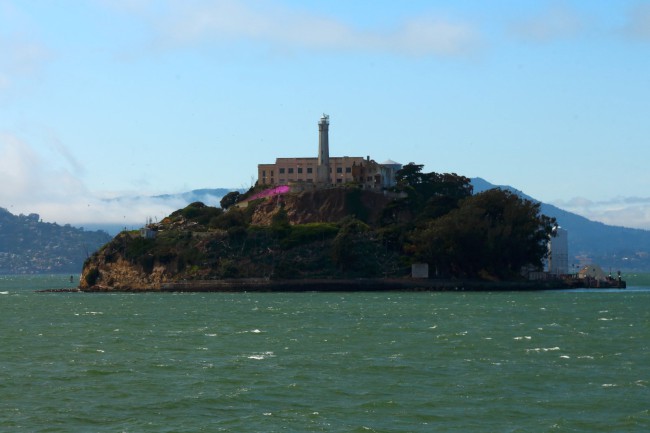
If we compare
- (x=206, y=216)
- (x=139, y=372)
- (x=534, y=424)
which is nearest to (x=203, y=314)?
(x=139, y=372)

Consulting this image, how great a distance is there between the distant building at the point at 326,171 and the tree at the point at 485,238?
86.4 ft

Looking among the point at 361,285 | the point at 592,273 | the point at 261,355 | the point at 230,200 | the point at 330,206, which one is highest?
the point at 230,200

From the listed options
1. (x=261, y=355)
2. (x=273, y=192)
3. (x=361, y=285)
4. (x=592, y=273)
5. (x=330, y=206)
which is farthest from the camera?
(x=273, y=192)

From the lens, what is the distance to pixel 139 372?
4878cm

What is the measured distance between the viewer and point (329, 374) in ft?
157

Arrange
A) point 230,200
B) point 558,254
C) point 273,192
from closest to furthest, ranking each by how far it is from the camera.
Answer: point 558,254 → point 273,192 → point 230,200

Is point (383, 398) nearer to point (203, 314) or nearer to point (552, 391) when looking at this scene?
point (552, 391)

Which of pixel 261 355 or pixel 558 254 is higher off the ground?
pixel 558 254

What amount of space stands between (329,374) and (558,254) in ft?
439

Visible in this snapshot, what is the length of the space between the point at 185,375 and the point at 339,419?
1239cm

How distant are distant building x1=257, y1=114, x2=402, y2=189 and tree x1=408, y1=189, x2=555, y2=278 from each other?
2634 centimetres

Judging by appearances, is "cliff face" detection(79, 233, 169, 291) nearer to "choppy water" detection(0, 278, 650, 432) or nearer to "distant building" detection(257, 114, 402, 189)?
"distant building" detection(257, 114, 402, 189)

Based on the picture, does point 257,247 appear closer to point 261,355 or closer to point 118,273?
point 118,273

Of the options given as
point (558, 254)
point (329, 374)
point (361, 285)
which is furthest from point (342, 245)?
point (329, 374)
